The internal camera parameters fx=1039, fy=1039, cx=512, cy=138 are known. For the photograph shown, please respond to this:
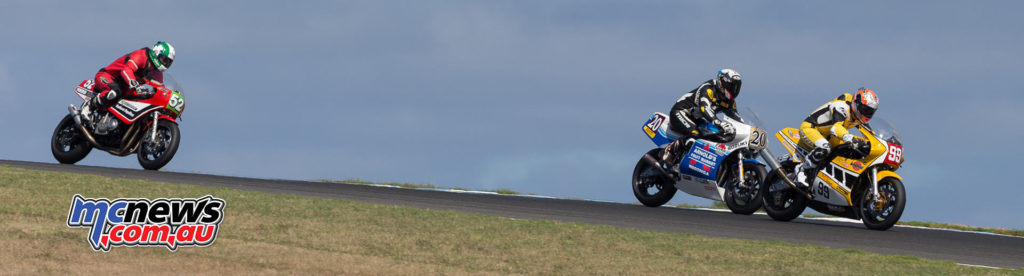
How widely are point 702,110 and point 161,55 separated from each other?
30.2 ft

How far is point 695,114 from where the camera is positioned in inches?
599

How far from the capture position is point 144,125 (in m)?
17.6

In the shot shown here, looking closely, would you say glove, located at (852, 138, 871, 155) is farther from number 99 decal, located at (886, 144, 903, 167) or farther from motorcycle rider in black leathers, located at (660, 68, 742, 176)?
motorcycle rider in black leathers, located at (660, 68, 742, 176)

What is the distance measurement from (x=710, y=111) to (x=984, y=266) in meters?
5.85

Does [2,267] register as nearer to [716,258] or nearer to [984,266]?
[716,258]

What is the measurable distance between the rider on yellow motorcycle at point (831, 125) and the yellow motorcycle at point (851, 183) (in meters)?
0.10

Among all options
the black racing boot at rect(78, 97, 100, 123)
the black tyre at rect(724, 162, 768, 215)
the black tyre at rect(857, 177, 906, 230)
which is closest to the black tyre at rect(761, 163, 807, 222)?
the black tyre at rect(724, 162, 768, 215)

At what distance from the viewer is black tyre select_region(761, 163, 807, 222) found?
14.2 metres

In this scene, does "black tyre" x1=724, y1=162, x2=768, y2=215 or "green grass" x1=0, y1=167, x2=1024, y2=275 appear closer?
"green grass" x1=0, y1=167, x2=1024, y2=275

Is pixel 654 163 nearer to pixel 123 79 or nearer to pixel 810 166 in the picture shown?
pixel 810 166

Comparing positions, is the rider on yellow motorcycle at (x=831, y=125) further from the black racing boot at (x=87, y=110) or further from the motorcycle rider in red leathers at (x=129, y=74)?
the black racing boot at (x=87, y=110)

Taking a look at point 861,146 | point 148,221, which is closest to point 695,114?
point 861,146

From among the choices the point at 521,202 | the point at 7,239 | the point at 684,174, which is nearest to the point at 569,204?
the point at 521,202

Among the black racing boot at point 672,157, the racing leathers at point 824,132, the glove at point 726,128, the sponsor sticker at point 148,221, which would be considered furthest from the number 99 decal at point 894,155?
the sponsor sticker at point 148,221
